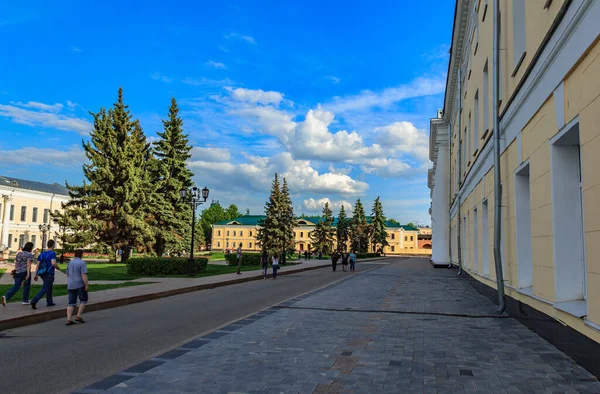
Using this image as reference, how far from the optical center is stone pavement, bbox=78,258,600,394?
198 inches

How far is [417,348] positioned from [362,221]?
3349 inches

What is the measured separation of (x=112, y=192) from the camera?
38.7 meters

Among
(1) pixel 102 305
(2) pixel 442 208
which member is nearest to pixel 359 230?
(2) pixel 442 208

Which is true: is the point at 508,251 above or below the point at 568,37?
below

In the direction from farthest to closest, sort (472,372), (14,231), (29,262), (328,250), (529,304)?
(328,250)
(14,231)
(29,262)
(529,304)
(472,372)

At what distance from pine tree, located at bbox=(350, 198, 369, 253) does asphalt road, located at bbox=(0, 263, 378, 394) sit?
251ft

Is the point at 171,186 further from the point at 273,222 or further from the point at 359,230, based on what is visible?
the point at 359,230

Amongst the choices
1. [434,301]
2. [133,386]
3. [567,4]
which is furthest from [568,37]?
[434,301]

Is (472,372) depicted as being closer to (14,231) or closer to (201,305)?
(201,305)

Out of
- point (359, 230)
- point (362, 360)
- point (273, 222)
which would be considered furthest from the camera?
point (359, 230)

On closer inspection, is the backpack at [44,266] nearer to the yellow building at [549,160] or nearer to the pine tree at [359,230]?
the yellow building at [549,160]

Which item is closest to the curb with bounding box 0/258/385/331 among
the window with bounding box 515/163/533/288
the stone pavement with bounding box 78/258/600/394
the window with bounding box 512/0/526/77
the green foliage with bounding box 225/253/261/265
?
the stone pavement with bounding box 78/258/600/394

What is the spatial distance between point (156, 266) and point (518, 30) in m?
20.7

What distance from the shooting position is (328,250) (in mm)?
84438
